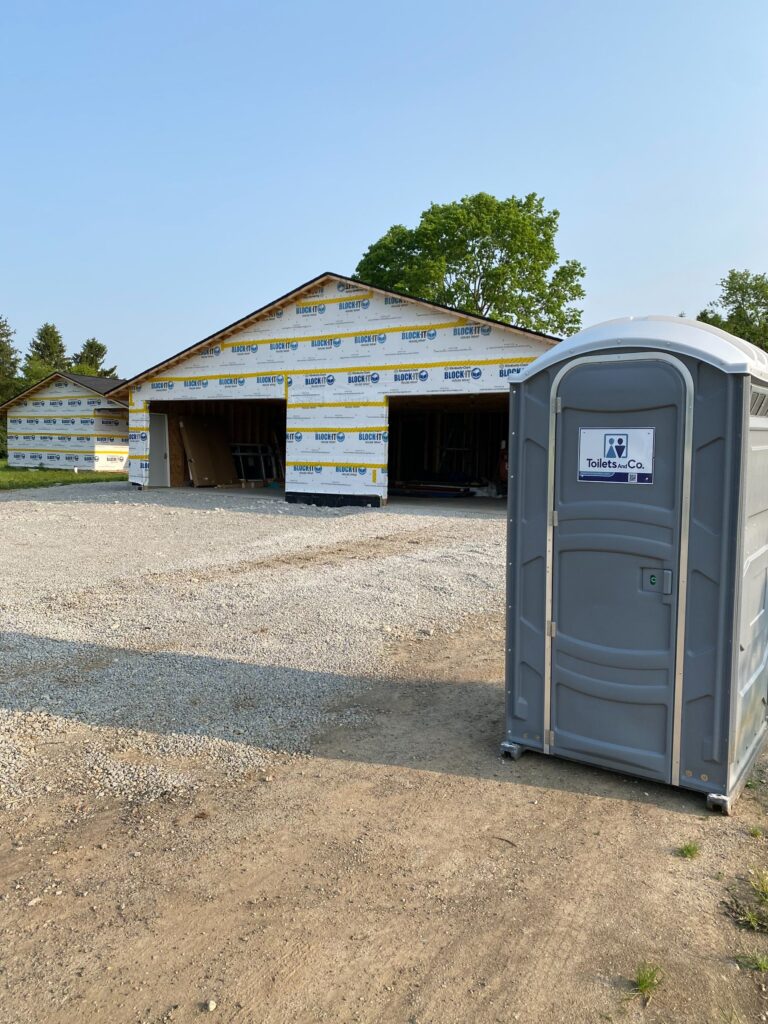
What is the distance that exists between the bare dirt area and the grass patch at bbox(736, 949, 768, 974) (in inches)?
1.4

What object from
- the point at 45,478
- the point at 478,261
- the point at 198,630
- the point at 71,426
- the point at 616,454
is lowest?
the point at 198,630

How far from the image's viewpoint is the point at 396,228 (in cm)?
4338

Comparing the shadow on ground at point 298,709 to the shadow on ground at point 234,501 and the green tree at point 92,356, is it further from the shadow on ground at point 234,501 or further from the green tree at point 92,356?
the green tree at point 92,356

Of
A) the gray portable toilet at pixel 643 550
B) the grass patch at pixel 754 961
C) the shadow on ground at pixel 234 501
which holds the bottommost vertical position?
the grass patch at pixel 754 961

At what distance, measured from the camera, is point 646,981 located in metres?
2.57

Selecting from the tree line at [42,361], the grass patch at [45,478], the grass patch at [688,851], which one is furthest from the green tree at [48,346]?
the grass patch at [688,851]

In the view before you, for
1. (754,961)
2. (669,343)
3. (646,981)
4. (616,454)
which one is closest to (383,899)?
(646,981)

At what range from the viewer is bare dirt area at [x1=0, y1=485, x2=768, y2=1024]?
2.57 metres

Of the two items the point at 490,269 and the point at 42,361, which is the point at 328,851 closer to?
A: the point at 490,269

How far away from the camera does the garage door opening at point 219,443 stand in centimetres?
2506

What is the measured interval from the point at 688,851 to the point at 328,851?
1.63 metres

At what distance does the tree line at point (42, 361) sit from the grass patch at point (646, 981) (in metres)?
53.0

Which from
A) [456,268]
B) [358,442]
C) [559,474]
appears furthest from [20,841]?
[456,268]

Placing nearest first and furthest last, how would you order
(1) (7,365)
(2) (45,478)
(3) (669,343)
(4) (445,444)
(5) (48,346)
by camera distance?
(3) (669,343) < (4) (445,444) < (2) (45,478) < (1) (7,365) < (5) (48,346)
